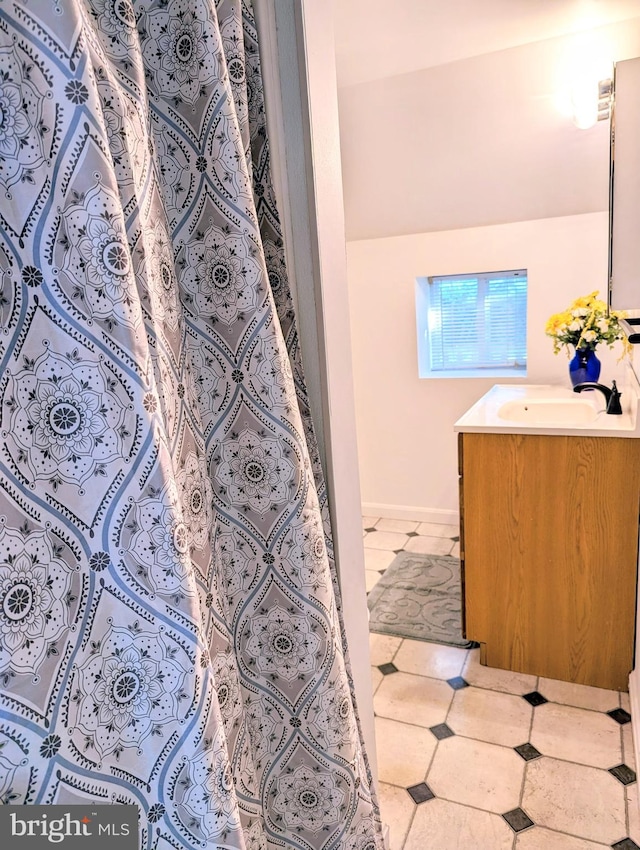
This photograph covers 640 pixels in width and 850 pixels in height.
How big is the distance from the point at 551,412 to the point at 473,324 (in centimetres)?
112

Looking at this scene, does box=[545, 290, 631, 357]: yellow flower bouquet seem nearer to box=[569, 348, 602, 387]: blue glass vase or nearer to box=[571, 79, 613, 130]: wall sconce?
box=[569, 348, 602, 387]: blue glass vase

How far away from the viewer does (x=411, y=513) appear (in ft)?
12.8

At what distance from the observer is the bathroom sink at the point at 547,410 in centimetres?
259

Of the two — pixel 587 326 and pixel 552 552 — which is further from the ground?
pixel 587 326

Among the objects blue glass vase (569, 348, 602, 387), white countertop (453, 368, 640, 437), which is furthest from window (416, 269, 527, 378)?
blue glass vase (569, 348, 602, 387)

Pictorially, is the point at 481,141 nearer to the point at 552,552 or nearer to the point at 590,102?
the point at 590,102

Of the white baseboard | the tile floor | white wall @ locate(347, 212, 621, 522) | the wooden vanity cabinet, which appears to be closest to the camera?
the tile floor

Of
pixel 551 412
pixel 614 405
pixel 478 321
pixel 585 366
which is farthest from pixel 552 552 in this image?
pixel 478 321

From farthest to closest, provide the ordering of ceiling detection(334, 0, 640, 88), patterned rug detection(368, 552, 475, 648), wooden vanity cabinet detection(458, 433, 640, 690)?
patterned rug detection(368, 552, 475, 648)
ceiling detection(334, 0, 640, 88)
wooden vanity cabinet detection(458, 433, 640, 690)

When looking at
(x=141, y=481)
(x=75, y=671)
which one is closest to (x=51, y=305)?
(x=141, y=481)

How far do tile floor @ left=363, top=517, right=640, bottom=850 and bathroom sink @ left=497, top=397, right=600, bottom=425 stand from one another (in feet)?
3.55

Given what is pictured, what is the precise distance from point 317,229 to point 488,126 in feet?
7.81

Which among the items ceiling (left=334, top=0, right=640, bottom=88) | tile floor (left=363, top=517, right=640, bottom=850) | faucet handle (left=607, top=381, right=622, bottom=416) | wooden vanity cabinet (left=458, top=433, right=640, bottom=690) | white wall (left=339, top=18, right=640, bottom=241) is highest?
ceiling (left=334, top=0, right=640, bottom=88)

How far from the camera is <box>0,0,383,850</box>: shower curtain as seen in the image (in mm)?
530
